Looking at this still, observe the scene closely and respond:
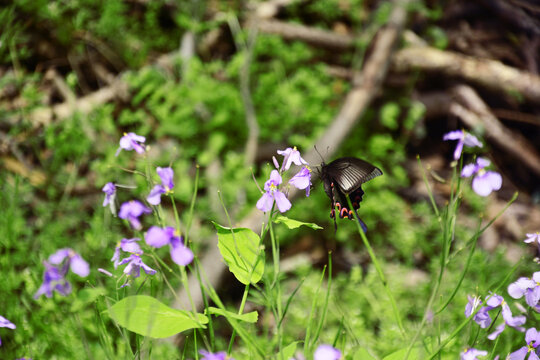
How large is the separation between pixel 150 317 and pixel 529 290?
101 cm

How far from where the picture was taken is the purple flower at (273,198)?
1.02 meters

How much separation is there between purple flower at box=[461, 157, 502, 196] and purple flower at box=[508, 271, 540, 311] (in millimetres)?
280

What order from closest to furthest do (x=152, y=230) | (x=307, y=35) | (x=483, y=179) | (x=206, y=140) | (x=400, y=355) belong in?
1. (x=152, y=230)
2. (x=483, y=179)
3. (x=400, y=355)
4. (x=206, y=140)
5. (x=307, y=35)

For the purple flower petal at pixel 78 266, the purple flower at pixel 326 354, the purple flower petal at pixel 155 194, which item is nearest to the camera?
the purple flower at pixel 326 354

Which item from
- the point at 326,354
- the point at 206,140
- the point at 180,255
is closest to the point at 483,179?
the point at 326,354

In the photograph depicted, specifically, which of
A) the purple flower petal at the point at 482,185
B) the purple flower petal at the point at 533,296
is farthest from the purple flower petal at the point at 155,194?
the purple flower petal at the point at 533,296

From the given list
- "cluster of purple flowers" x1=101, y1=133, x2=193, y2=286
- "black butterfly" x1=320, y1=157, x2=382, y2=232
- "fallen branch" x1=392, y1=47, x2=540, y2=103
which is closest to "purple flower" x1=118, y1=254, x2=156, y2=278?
"cluster of purple flowers" x1=101, y1=133, x2=193, y2=286

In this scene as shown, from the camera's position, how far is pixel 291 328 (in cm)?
223

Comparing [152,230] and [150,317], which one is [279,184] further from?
[150,317]

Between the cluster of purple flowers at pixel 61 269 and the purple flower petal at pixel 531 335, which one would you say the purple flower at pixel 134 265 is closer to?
the cluster of purple flowers at pixel 61 269

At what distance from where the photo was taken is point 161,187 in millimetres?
988

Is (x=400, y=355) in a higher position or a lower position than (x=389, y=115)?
higher

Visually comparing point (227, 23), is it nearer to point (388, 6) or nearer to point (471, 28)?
point (388, 6)

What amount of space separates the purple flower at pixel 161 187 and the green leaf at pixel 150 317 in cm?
25
